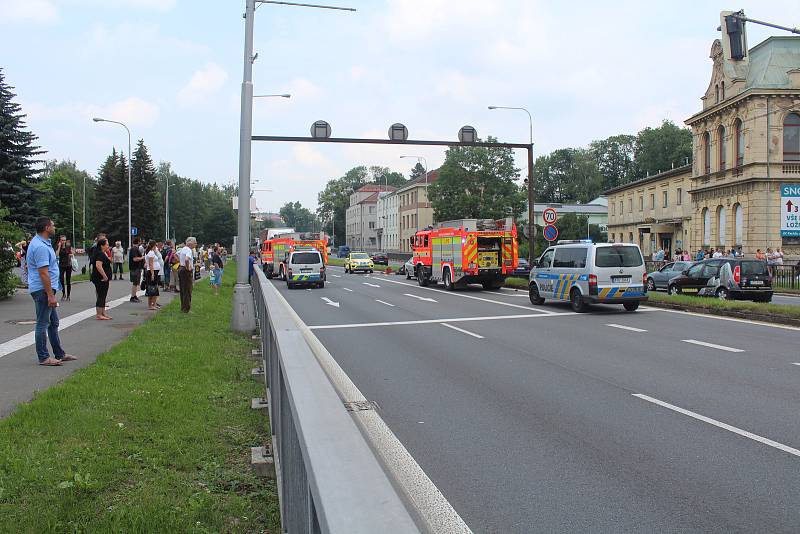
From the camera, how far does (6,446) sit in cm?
507

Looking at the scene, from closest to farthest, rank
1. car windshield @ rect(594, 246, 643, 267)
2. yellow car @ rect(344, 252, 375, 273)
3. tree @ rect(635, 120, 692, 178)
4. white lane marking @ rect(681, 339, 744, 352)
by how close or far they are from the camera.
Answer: white lane marking @ rect(681, 339, 744, 352) → car windshield @ rect(594, 246, 643, 267) → yellow car @ rect(344, 252, 375, 273) → tree @ rect(635, 120, 692, 178)

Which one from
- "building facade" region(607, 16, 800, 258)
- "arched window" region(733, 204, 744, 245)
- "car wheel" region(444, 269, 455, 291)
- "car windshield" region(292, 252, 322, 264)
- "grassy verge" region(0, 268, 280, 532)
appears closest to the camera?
"grassy verge" region(0, 268, 280, 532)

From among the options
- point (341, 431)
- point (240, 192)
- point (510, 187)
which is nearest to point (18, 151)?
point (240, 192)

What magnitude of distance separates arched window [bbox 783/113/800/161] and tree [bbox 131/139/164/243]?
6224 cm

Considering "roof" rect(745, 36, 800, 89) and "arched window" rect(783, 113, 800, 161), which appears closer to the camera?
"arched window" rect(783, 113, 800, 161)

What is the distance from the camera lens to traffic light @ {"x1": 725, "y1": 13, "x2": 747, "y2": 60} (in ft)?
46.1


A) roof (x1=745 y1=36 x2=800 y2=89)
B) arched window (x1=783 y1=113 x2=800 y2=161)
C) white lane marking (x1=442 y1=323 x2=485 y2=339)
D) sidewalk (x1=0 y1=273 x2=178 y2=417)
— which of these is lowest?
white lane marking (x1=442 y1=323 x2=485 y2=339)

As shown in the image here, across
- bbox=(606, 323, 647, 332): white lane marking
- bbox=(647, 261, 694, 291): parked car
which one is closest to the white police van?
bbox=(606, 323, 647, 332): white lane marking

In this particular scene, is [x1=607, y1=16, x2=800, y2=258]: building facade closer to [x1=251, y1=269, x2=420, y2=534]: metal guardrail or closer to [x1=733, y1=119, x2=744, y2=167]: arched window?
→ [x1=733, y1=119, x2=744, y2=167]: arched window

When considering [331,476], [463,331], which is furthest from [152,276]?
[331,476]

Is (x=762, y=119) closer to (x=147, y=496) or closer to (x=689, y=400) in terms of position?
(x=689, y=400)

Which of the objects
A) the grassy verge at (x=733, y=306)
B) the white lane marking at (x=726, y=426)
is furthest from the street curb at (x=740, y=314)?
the white lane marking at (x=726, y=426)

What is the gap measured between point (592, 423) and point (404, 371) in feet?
11.8

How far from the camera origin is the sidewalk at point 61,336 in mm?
7668
